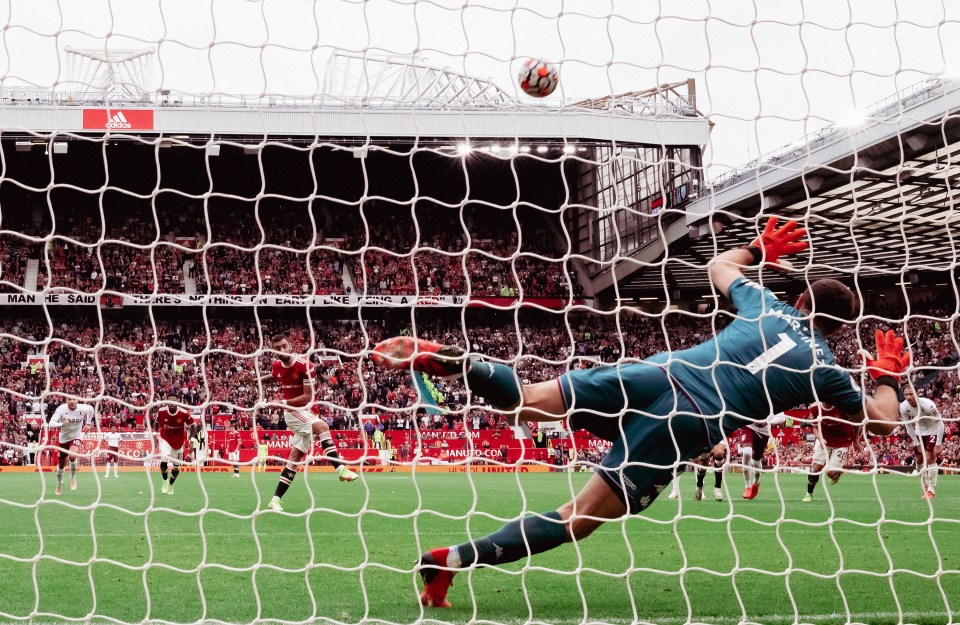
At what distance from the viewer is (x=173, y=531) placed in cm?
773

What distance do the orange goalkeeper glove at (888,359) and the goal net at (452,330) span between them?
148 millimetres

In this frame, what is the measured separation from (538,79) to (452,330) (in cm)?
2321

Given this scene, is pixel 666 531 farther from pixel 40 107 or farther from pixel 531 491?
pixel 40 107

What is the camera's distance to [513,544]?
14.5ft

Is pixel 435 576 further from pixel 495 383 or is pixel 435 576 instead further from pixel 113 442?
pixel 113 442

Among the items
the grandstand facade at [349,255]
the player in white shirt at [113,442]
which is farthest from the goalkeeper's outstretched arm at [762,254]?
the grandstand facade at [349,255]

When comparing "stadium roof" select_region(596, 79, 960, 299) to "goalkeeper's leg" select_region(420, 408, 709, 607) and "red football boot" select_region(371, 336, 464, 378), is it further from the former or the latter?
"red football boot" select_region(371, 336, 464, 378)

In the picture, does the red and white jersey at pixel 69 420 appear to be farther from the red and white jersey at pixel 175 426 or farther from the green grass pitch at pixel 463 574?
the green grass pitch at pixel 463 574

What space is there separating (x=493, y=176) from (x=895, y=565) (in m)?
27.8

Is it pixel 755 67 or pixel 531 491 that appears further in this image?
pixel 531 491

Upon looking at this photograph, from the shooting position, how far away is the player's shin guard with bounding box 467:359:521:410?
4.20 meters

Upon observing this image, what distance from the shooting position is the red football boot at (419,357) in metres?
4.16

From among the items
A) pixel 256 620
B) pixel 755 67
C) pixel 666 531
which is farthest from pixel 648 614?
pixel 666 531

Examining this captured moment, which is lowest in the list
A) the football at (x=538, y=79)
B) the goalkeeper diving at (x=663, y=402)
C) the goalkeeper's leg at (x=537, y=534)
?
the goalkeeper's leg at (x=537, y=534)
